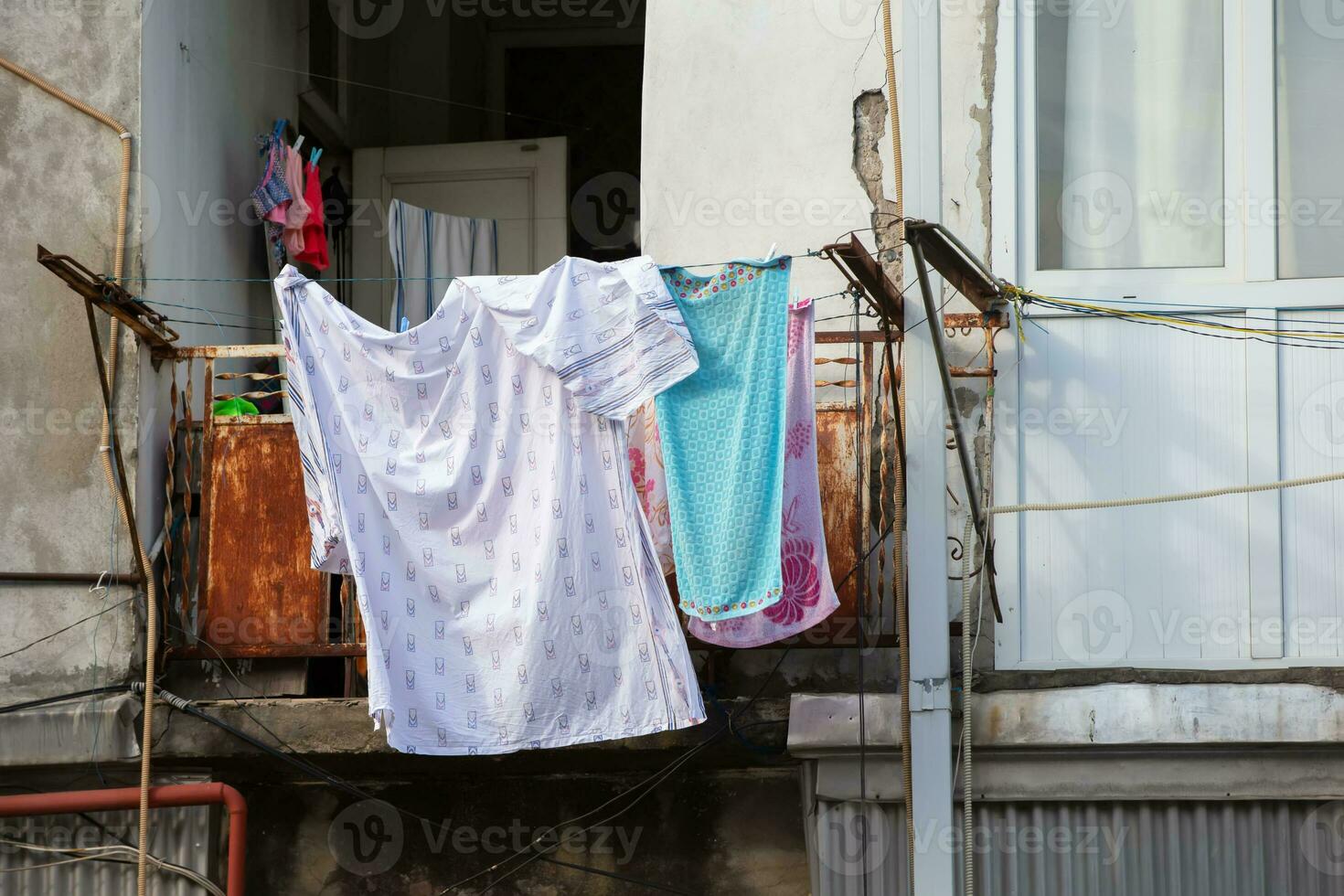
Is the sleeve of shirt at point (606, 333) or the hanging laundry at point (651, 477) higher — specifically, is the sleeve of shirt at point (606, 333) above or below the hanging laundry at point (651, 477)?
above

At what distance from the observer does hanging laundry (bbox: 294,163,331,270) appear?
7703 mm

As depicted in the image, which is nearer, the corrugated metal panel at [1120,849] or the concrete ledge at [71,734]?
the corrugated metal panel at [1120,849]

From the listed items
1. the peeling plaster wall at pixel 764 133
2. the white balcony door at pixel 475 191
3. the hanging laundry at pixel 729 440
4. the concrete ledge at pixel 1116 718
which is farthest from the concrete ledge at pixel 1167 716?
the white balcony door at pixel 475 191

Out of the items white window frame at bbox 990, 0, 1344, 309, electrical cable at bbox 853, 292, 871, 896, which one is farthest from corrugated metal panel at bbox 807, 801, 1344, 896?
white window frame at bbox 990, 0, 1344, 309

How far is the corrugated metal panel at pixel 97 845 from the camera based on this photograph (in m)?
6.10

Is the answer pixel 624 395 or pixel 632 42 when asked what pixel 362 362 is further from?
pixel 632 42

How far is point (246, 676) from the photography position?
630 cm

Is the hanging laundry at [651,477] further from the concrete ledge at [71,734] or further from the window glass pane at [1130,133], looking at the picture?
the concrete ledge at [71,734]

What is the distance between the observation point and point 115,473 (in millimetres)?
6148

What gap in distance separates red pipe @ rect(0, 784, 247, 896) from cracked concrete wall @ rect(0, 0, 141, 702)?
0.45 metres

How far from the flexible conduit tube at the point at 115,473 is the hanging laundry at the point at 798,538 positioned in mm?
2142

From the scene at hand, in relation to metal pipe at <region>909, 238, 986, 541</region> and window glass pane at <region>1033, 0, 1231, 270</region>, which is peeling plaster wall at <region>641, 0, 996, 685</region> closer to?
window glass pane at <region>1033, 0, 1231, 270</region>

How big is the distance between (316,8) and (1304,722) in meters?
6.74

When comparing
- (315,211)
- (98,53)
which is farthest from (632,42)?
(98,53)
